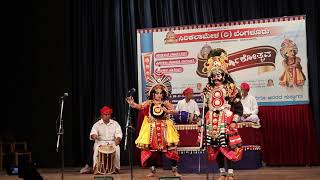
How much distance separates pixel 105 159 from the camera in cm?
807

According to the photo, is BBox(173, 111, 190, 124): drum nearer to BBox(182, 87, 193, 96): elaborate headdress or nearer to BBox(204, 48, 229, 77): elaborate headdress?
BBox(182, 87, 193, 96): elaborate headdress

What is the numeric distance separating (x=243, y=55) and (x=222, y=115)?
9.44ft

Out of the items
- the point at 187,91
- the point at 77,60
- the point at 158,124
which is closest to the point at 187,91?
the point at 187,91

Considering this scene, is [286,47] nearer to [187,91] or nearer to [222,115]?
[187,91]

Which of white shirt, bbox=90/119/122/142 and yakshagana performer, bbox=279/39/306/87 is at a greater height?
yakshagana performer, bbox=279/39/306/87

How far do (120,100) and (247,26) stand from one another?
297 cm

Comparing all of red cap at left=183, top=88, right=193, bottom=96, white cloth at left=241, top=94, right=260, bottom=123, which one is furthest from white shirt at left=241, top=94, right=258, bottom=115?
red cap at left=183, top=88, right=193, bottom=96

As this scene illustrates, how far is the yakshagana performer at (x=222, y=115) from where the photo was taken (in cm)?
588

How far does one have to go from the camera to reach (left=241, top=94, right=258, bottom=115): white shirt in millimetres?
8086

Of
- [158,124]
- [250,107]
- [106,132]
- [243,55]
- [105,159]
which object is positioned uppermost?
[243,55]

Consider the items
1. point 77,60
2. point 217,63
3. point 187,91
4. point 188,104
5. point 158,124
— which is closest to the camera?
point 217,63

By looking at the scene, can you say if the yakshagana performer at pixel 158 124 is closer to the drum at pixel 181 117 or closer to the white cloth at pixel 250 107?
the drum at pixel 181 117

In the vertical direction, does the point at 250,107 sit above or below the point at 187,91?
below

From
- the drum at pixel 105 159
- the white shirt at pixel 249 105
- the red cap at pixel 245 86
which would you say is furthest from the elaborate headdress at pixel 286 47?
the drum at pixel 105 159
